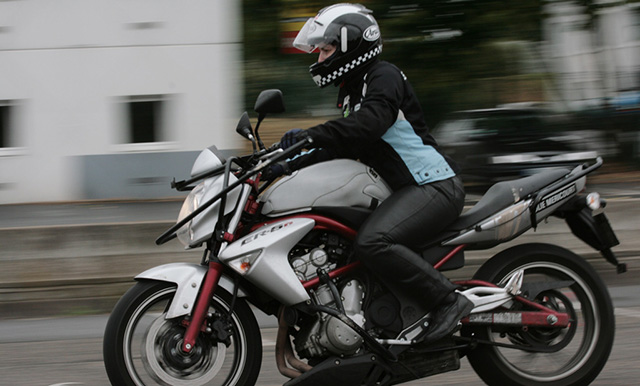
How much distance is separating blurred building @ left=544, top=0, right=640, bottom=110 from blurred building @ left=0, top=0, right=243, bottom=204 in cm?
407

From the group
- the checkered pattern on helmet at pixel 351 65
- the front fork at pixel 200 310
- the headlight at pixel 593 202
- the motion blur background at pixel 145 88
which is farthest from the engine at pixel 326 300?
the motion blur background at pixel 145 88

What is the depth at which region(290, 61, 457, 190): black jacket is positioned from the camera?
14.5 feet

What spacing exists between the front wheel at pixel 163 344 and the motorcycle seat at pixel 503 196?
1.18 metres

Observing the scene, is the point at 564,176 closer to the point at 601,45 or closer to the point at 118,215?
the point at 118,215

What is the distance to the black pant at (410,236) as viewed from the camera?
176 inches

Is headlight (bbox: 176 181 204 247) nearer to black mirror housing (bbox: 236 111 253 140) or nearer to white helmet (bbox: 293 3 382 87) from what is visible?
black mirror housing (bbox: 236 111 253 140)

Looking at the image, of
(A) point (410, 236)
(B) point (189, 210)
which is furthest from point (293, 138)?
(A) point (410, 236)

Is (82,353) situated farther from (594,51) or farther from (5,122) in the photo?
(594,51)

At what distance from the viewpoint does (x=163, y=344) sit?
445cm

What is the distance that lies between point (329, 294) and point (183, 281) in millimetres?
679

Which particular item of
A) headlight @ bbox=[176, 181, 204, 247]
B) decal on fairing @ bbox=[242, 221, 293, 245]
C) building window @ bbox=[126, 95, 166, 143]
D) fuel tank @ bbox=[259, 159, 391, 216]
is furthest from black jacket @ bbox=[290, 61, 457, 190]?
building window @ bbox=[126, 95, 166, 143]

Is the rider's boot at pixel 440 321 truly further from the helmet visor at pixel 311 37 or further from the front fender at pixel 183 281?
the helmet visor at pixel 311 37

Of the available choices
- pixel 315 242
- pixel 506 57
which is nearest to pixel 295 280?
pixel 315 242

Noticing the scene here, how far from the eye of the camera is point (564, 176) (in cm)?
486
